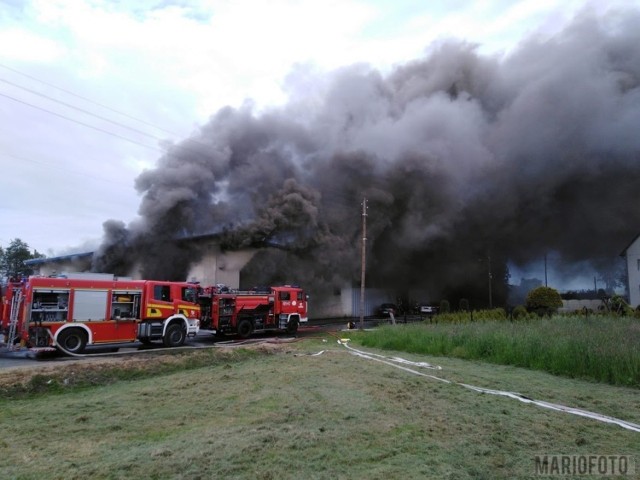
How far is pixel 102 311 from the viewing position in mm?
15172

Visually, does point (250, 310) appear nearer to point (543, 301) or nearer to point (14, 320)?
point (14, 320)

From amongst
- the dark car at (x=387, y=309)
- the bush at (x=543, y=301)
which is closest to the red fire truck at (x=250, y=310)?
the bush at (x=543, y=301)

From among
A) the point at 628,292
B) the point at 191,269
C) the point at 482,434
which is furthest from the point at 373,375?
the point at 628,292

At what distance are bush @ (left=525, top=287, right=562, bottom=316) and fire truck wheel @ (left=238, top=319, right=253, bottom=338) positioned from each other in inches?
674

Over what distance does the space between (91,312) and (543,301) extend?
2440 centimetres

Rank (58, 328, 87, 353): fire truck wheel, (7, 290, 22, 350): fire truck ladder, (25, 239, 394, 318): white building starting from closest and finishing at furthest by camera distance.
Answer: (7, 290, 22, 350): fire truck ladder
(58, 328, 87, 353): fire truck wheel
(25, 239, 394, 318): white building

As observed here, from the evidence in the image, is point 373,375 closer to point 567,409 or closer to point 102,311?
point 567,409

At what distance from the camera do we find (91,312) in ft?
48.9

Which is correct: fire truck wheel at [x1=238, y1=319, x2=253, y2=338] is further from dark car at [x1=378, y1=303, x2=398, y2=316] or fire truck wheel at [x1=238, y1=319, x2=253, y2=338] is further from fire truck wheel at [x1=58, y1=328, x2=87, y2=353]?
dark car at [x1=378, y1=303, x2=398, y2=316]

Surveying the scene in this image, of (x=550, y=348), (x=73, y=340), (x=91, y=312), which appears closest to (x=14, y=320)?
(x=73, y=340)

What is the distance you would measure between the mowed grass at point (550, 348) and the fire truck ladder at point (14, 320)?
38.7 feet

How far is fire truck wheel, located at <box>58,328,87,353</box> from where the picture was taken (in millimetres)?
14291

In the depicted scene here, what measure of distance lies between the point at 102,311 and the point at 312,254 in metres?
18.1

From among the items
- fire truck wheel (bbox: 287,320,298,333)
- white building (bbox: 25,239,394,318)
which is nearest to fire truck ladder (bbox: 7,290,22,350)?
white building (bbox: 25,239,394,318)
